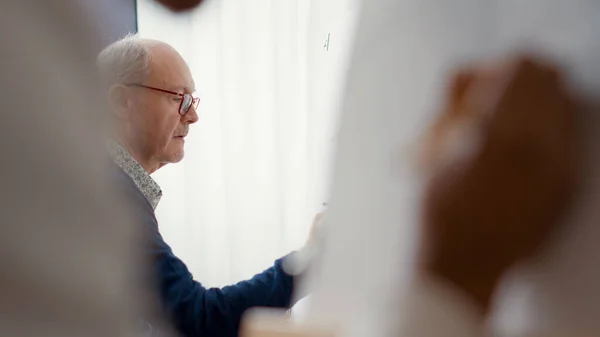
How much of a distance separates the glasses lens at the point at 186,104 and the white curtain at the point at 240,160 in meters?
0.42

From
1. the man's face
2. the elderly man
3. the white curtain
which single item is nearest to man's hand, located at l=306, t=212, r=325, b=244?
the elderly man

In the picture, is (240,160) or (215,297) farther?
(240,160)

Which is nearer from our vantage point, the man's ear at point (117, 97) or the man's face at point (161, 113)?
the man's ear at point (117, 97)

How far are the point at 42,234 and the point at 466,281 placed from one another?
72mm

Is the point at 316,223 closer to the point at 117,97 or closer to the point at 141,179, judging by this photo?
the point at 117,97

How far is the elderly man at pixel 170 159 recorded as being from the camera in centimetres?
40

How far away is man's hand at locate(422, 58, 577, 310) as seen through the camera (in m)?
0.08

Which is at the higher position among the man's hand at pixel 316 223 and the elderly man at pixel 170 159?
the man's hand at pixel 316 223

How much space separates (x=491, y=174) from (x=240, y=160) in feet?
3.50

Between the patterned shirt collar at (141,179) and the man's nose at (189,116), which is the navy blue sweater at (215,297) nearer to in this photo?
the patterned shirt collar at (141,179)

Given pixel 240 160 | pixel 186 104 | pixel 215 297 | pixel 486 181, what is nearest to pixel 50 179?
pixel 486 181

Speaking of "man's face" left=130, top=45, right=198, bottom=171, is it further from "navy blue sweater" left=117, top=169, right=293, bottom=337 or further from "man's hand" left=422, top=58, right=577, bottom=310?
"man's hand" left=422, top=58, right=577, bottom=310

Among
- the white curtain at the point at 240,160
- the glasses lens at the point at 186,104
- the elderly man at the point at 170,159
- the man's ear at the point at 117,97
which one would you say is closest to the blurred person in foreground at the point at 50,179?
the man's ear at the point at 117,97

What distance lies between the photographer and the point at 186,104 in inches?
22.8
